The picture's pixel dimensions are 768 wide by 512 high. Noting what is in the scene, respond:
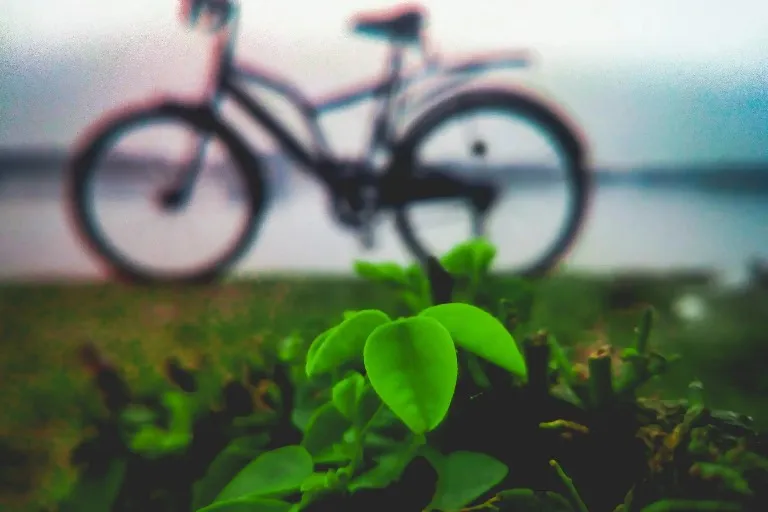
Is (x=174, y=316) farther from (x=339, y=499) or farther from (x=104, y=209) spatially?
(x=339, y=499)

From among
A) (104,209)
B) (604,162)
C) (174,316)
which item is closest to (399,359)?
(174,316)

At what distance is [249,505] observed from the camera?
30 cm

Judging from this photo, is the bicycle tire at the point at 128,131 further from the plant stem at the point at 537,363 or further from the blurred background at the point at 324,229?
the plant stem at the point at 537,363

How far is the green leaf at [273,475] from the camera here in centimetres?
32

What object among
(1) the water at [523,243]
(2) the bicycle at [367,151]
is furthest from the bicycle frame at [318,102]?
(1) the water at [523,243]

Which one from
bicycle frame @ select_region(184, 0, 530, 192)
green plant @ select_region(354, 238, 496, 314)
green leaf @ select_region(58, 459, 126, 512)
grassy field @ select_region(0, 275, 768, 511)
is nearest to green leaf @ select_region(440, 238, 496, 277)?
green plant @ select_region(354, 238, 496, 314)

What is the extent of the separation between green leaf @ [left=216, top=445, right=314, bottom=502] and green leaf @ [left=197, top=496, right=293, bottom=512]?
0.04 feet

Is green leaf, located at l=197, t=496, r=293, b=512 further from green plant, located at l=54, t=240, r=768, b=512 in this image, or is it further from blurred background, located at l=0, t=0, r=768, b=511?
blurred background, located at l=0, t=0, r=768, b=511

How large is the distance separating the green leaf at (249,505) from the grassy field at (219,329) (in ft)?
4.71

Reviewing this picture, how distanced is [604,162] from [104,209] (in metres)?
2.39

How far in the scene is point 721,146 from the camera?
3.25 meters

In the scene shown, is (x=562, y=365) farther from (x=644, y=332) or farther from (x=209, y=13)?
(x=209, y=13)

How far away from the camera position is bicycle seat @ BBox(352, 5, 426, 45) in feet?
9.59

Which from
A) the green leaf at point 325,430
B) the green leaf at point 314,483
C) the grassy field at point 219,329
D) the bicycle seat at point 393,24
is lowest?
the grassy field at point 219,329
